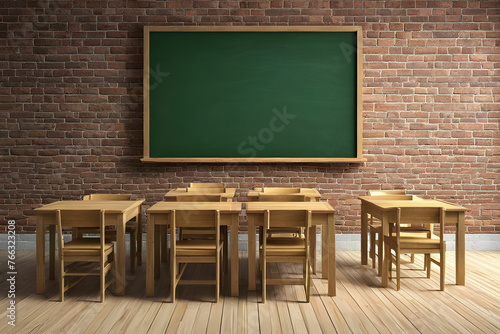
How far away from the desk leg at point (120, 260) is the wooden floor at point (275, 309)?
0.10 metres

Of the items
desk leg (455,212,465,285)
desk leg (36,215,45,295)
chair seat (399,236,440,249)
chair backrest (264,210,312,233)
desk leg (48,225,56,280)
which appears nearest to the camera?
chair backrest (264,210,312,233)

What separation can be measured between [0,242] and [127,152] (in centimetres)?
233

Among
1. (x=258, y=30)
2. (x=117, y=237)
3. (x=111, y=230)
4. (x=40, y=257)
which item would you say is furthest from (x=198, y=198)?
(x=258, y=30)

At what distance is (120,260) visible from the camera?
365 centimetres

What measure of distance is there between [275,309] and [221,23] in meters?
4.26

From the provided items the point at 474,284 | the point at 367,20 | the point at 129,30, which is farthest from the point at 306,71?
the point at 474,284

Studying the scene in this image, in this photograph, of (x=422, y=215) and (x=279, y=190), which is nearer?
(x=422, y=215)

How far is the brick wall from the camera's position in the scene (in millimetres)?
5637

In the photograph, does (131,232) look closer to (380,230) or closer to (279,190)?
(279,190)

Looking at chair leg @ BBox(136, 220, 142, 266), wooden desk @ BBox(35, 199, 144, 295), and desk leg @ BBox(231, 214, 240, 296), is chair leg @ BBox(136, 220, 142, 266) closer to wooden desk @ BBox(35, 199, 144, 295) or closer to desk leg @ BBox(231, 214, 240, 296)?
wooden desk @ BBox(35, 199, 144, 295)

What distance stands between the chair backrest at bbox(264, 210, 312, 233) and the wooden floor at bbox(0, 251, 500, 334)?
0.73 meters

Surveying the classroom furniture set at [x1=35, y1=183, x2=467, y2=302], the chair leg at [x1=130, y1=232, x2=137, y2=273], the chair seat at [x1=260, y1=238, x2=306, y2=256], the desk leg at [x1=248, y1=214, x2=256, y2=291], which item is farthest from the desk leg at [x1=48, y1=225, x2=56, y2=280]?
the chair seat at [x1=260, y1=238, x2=306, y2=256]

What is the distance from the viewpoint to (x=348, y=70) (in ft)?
18.7

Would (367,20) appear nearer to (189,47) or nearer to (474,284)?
(189,47)
